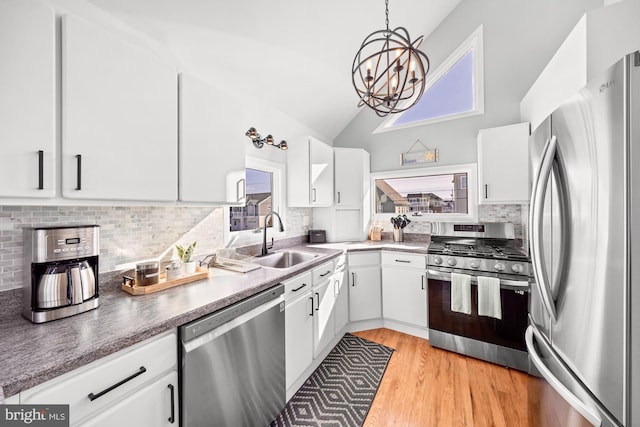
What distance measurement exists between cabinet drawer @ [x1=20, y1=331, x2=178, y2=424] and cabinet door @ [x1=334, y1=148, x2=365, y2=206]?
8.03 ft

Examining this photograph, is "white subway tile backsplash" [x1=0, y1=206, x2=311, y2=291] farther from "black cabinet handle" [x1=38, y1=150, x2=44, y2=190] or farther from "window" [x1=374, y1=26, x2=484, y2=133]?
"window" [x1=374, y1=26, x2=484, y2=133]

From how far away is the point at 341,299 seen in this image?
2566mm

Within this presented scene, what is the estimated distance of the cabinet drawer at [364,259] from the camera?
272cm

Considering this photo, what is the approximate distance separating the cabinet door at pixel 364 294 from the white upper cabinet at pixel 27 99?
7.91 ft

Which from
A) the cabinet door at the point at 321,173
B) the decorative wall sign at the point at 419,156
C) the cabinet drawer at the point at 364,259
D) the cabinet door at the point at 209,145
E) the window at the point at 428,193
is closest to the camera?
the cabinet door at the point at 209,145

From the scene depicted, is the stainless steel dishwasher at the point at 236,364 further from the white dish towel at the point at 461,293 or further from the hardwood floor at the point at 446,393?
the white dish towel at the point at 461,293

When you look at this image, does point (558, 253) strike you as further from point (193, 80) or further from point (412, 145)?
point (412, 145)

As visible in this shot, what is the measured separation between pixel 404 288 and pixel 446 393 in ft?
3.19

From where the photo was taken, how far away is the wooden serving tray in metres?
1.33

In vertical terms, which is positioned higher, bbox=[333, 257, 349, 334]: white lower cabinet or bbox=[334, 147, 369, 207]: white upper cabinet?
bbox=[334, 147, 369, 207]: white upper cabinet

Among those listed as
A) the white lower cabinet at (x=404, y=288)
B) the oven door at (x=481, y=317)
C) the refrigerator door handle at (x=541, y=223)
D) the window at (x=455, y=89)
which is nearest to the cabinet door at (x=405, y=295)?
the white lower cabinet at (x=404, y=288)

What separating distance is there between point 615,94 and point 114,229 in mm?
2317

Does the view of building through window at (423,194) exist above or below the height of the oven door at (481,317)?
above

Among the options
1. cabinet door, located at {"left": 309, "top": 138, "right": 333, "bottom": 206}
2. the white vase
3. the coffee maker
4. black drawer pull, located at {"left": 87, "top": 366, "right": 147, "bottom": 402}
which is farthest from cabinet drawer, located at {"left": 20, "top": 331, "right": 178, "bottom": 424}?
cabinet door, located at {"left": 309, "top": 138, "right": 333, "bottom": 206}
